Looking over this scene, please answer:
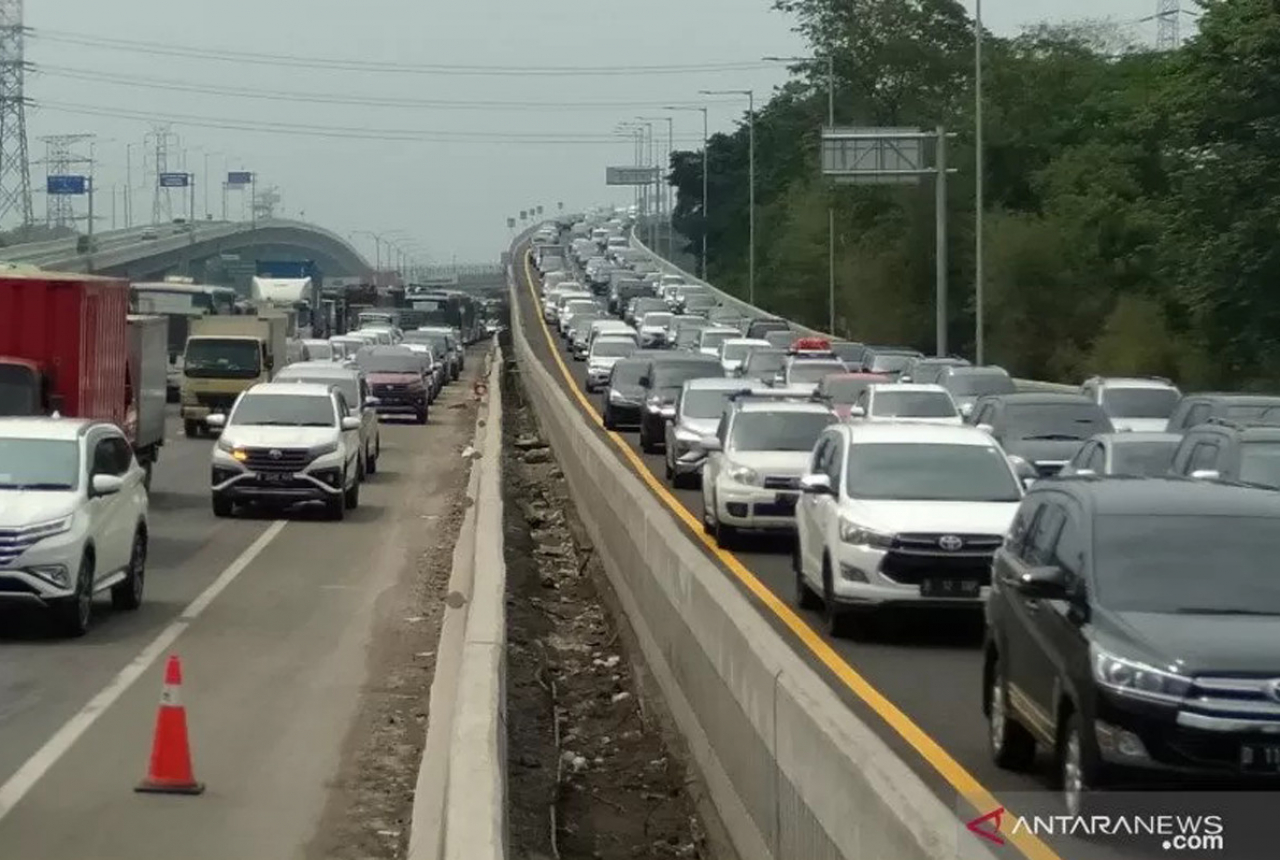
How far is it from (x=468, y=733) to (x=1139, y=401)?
1043 inches

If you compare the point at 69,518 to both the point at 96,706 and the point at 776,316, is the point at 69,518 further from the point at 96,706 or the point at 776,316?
the point at 776,316

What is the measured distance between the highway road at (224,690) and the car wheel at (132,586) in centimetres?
22

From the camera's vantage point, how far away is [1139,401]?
3659cm

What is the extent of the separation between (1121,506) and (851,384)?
31.6 metres

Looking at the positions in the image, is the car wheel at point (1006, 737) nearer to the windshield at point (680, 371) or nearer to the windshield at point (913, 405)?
the windshield at point (913, 405)

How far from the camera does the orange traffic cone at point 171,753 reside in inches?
506

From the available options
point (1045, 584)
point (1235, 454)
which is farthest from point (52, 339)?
point (1045, 584)

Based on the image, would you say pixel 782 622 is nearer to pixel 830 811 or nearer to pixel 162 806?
pixel 162 806

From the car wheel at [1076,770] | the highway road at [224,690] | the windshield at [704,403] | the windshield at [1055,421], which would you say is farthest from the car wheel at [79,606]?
the windshield at [704,403]

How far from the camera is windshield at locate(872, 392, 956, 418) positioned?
1444 inches

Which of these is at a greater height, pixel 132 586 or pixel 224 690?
pixel 132 586

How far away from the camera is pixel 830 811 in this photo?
8.88m

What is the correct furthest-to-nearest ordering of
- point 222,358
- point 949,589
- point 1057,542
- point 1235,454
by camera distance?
1. point 222,358
2. point 1235,454
3. point 949,589
4. point 1057,542

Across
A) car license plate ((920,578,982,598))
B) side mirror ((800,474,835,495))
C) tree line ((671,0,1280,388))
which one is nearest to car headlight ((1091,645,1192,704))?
car license plate ((920,578,982,598))
